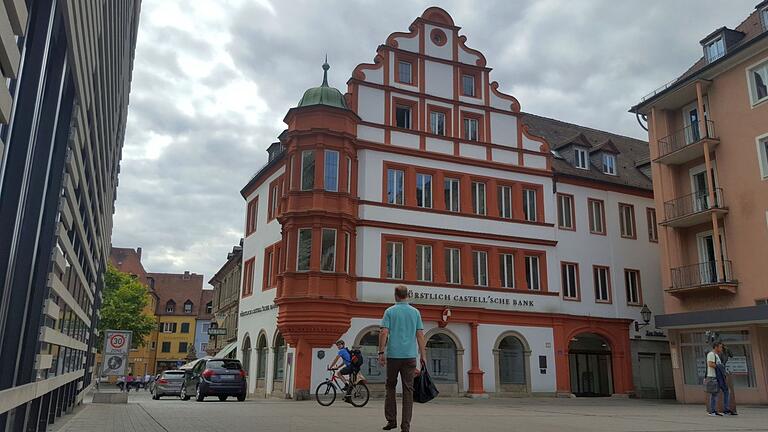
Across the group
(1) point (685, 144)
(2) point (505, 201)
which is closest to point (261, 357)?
(2) point (505, 201)

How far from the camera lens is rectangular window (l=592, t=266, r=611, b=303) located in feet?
108

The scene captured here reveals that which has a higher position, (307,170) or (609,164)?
(609,164)

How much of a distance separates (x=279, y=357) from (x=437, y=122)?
1303 cm

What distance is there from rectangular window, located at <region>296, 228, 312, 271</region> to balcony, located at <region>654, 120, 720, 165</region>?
1594 centimetres

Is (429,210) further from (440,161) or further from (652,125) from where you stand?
(652,125)

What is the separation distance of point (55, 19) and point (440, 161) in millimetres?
26704

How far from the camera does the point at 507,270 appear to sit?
101ft

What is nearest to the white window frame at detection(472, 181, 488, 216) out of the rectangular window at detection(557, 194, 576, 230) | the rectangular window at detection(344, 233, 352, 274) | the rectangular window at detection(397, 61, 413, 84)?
the rectangular window at detection(557, 194, 576, 230)

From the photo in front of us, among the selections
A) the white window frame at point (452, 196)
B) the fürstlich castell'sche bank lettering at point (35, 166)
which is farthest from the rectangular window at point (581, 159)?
the fürstlich castell'sche bank lettering at point (35, 166)

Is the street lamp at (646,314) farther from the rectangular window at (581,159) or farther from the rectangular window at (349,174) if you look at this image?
the rectangular window at (349,174)

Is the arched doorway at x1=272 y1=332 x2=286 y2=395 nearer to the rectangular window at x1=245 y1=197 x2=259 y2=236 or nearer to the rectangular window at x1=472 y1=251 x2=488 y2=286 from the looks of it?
the rectangular window at x1=245 y1=197 x2=259 y2=236

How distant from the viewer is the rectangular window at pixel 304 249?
26.4m

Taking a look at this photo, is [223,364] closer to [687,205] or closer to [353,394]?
[353,394]

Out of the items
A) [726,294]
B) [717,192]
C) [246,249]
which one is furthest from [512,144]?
[246,249]
